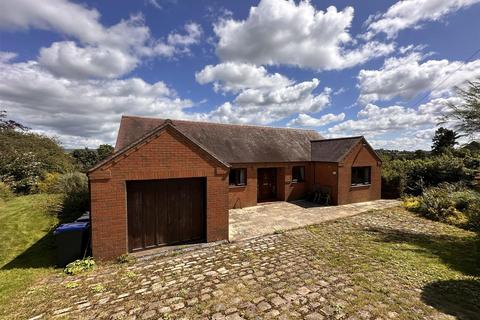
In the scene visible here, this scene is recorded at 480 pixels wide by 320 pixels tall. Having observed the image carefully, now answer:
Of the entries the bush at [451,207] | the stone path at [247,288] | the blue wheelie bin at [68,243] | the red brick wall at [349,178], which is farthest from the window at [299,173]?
the blue wheelie bin at [68,243]

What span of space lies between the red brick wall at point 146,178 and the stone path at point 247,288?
2.50ft

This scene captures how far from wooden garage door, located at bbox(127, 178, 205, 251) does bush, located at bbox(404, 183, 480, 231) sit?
1257 centimetres

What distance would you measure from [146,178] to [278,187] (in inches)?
425

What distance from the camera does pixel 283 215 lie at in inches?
492

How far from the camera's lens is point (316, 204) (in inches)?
605

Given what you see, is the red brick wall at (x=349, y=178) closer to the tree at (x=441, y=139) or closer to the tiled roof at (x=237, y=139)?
the tiled roof at (x=237, y=139)

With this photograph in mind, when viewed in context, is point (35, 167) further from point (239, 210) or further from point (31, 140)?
point (239, 210)

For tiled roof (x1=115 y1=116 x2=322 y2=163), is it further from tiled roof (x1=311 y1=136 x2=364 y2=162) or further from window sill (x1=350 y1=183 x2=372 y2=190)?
window sill (x1=350 y1=183 x2=372 y2=190)

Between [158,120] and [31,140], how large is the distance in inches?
597

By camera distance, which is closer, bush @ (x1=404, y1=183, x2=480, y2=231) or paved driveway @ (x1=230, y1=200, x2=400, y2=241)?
paved driveway @ (x1=230, y1=200, x2=400, y2=241)

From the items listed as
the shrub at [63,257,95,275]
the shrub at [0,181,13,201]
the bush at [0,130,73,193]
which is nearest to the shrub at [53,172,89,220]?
the shrub at [0,181,13,201]

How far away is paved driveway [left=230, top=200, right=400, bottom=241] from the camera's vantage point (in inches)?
400

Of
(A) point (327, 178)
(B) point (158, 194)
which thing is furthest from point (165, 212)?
(A) point (327, 178)

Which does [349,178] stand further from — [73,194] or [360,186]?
[73,194]
